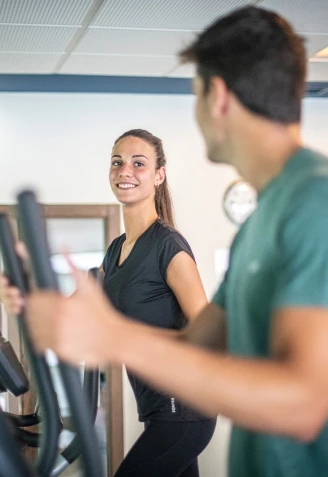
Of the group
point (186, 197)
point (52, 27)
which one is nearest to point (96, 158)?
point (186, 197)

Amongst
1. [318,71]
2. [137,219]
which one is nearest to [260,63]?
[137,219]

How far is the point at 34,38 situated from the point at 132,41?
52 centimetres

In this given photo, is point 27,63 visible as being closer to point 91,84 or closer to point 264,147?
point 91,84

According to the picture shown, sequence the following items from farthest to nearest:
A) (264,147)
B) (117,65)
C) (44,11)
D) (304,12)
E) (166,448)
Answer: (117,65), (304,12), (44,11), (166,448), (264,147)

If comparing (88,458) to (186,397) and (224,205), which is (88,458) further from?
(224,205)

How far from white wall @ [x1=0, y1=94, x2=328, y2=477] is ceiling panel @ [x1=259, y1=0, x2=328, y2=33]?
146cm

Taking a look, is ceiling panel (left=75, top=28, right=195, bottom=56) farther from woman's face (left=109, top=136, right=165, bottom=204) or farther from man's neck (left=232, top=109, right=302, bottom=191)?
man's neck (left=232, top=109, right=302, bottom=191)

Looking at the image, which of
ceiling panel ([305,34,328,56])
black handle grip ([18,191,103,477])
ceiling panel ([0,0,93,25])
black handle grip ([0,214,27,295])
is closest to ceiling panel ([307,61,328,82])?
ceiling panel ([305,34,328,56])

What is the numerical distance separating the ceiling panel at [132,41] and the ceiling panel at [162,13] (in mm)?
109

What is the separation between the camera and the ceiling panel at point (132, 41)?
422 cm

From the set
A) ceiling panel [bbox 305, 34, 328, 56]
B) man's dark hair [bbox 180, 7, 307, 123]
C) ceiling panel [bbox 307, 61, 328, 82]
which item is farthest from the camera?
ceiling panel [bbox 307, 61, 328, 82]

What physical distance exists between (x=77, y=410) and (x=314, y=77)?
4714mm

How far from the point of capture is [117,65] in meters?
4.99

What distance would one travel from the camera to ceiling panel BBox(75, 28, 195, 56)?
4.22m
